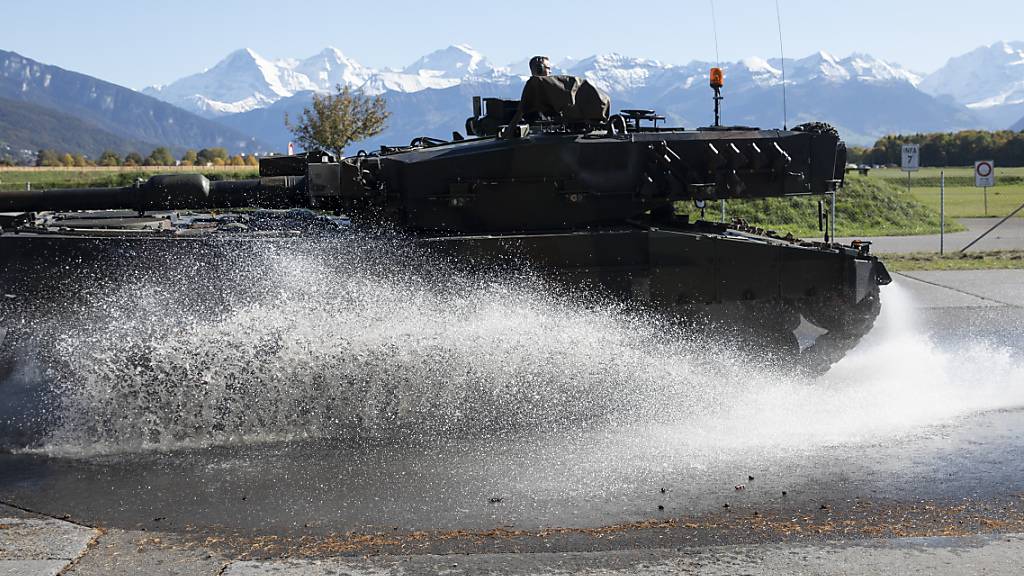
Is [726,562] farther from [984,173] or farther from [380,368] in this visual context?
[984,173]

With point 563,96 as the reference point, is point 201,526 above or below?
below

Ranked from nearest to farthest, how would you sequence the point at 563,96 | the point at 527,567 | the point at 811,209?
the point at 527,567, the point at 563,96, the point at 811,209

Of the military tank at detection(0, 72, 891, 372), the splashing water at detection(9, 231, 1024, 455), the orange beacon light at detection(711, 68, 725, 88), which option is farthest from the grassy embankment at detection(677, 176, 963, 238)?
the splashing water at detection(9, 231, 1024, 455)

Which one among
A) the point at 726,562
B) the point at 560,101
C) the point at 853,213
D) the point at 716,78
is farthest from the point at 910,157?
the point at 726,562

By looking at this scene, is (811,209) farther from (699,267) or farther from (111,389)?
(111,389)

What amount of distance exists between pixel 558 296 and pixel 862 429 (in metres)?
2.63

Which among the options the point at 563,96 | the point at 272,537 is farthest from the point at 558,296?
the point at 272,537

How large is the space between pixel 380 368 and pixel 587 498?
2.67 m

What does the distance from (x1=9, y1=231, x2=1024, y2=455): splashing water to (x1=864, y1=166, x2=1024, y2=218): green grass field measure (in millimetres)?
24732

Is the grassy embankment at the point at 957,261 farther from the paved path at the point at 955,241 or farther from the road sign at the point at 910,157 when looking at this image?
the road sign at the point at 910,157

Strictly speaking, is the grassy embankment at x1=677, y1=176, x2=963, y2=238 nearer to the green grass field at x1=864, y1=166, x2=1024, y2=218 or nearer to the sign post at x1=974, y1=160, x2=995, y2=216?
the green grass field at x1=864, y1=166, x2=1024, y2=218

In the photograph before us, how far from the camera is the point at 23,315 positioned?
352 inches

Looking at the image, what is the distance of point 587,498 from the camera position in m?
7.04

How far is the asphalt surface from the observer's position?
597cm
